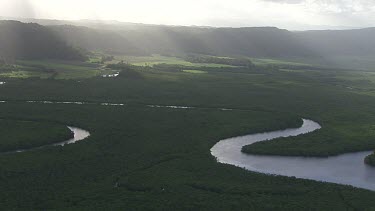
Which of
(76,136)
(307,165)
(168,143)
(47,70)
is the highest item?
(47,70)

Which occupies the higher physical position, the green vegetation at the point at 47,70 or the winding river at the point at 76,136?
A: the green vegetation at the point at 47,70

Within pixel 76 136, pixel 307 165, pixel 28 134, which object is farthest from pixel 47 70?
pixel 307 165

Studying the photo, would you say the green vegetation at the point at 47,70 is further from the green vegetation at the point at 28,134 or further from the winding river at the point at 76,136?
the winding river at the point at 76,136

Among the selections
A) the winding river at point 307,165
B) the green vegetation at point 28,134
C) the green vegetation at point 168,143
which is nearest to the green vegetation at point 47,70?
A: the green vegetation at point 168,143

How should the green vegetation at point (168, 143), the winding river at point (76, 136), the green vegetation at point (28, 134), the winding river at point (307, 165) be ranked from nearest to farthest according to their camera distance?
the green vegetation at point (168, 143)
the winding river at point (307, 165)
the green vegetation at point (28, 134)
the winding river at point (76, 136)

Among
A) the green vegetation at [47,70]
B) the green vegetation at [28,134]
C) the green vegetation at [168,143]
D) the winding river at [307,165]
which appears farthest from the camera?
the green vegetation at [47,70]

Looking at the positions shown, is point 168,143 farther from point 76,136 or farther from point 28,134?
point 28,134

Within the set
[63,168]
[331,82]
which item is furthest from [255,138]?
[331,82]
